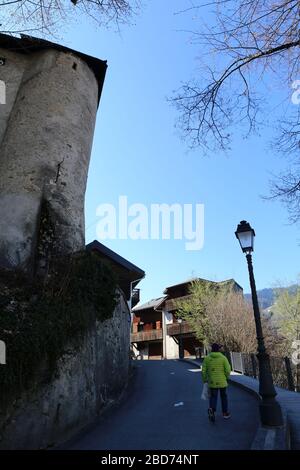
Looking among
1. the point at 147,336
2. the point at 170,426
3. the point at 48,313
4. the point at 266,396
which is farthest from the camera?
the point at 147,336

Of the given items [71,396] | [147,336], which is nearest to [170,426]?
[71,396]

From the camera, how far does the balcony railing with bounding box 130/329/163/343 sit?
4097 centimetres

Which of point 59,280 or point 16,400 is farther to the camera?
point 59,280

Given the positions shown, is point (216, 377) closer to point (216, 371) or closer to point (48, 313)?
point (216, 371)

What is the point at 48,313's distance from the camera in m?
7.02

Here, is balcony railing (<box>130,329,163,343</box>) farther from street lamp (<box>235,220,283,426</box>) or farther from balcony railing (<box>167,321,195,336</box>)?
street lamp (<box>235,220,283,426</box>)

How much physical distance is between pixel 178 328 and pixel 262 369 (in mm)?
30104

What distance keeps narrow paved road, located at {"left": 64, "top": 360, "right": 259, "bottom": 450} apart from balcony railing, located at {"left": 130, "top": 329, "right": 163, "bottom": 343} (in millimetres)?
30181

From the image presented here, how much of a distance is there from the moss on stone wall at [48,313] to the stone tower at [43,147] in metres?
1.03

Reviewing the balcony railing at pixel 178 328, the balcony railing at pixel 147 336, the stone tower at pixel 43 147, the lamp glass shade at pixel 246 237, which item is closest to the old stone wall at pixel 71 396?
the stone tower at pixel 43 147

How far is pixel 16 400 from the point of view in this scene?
19.1ft
